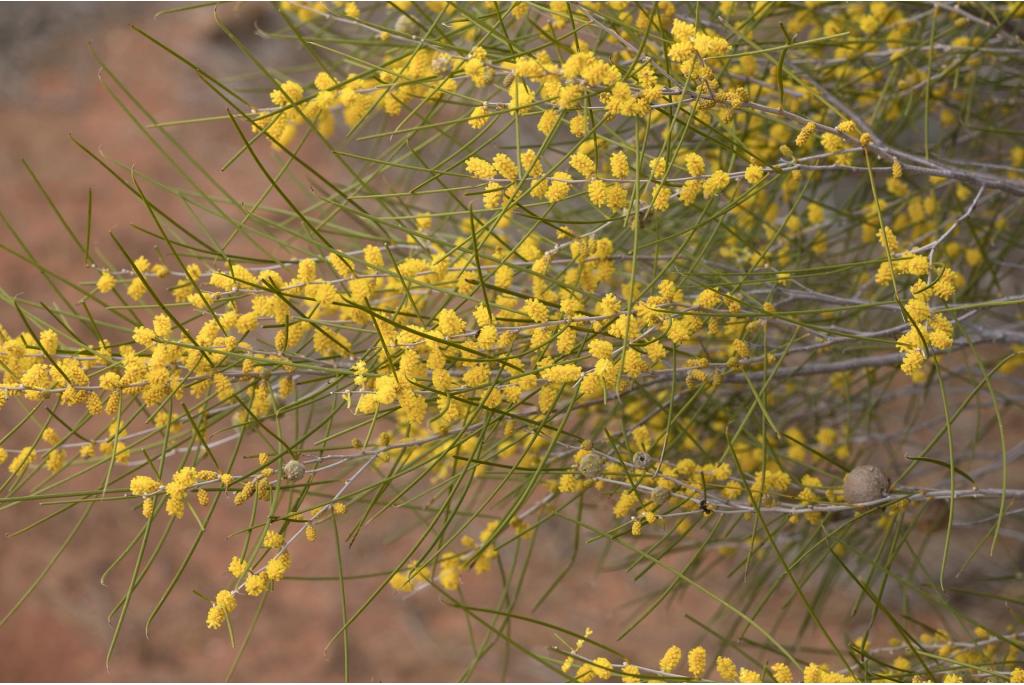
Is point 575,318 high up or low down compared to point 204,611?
up

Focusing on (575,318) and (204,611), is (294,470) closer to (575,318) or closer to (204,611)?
(575,318)

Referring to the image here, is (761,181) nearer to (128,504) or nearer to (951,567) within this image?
(951,567)

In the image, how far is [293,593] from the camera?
2.58 m

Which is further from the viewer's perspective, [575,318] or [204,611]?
[204,611]

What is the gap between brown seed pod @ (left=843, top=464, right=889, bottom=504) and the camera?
947 millimetres

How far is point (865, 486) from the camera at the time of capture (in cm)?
95

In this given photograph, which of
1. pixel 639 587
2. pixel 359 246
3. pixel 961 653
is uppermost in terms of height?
pixel 359 246

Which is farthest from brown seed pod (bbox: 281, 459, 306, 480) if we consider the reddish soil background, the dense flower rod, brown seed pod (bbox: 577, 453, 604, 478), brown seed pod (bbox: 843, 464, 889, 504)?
the reddish soil background

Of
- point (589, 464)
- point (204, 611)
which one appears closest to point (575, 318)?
point (589, 464)

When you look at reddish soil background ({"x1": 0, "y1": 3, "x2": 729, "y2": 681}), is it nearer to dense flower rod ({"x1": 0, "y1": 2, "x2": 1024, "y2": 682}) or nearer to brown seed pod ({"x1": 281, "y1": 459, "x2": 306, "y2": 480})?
dense flower rod ({"x1": 0, "y1": 2, "x2": 1024, "y2": 682})

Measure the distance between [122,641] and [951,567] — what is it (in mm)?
1945

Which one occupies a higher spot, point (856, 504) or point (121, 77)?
point (121, 77)

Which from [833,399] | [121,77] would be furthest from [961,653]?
[121,77]

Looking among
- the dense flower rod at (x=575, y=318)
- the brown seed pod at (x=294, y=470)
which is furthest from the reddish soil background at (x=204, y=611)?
the brown seed pod at (x=294, y=470)
